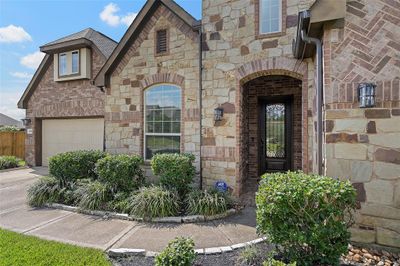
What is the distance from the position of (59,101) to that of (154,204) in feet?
29.3

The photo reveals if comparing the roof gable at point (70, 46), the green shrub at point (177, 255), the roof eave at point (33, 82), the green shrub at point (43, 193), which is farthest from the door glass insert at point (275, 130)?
the roof eave at point (33, 82)

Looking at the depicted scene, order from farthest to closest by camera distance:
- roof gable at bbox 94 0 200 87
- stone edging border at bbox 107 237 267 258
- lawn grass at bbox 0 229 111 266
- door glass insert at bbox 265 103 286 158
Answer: door glass insert at bbox 265 103 286 158, roof gable at bbox 94 0 200 87, stone edging border at bbox 107 237 267 258, lawn grass at bbox 0 229 111 266

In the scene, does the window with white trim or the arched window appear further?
the arched window

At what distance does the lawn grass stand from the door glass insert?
264 inches

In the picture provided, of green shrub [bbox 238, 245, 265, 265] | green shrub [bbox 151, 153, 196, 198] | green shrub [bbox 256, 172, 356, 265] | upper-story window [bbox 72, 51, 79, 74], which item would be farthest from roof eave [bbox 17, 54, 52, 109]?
green shrub [bbox 256, 172, 356, 265]

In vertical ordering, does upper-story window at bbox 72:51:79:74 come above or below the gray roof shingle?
below

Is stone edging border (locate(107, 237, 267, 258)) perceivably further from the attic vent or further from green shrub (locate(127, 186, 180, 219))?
the attic vent

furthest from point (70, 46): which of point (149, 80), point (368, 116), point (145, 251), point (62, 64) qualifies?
point (368, 116)

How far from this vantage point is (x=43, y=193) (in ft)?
20.4

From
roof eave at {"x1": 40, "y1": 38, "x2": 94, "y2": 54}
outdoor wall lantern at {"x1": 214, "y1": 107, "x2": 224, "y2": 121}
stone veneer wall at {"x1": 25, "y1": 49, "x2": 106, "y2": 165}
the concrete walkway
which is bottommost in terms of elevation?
the concrete walkway

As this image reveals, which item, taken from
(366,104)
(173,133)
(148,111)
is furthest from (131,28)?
(366,104)

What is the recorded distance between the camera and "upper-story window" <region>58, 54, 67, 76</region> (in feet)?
36.2

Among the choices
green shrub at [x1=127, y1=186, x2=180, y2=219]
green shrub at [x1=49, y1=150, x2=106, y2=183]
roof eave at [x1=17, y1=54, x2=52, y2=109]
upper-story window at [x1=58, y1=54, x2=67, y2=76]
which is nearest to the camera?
green shrub at [x1=127, y1=186, x2=180, y2=219]

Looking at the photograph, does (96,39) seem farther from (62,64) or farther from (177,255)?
(177,255)
